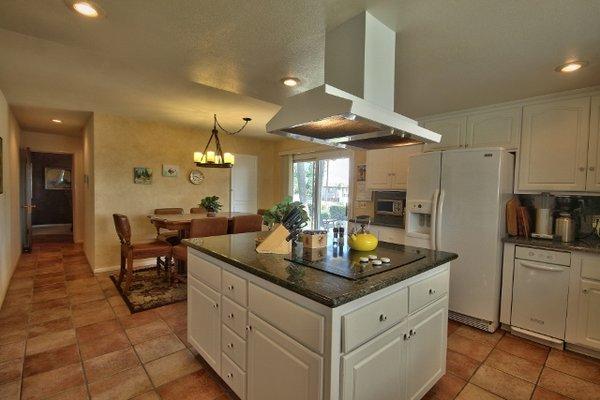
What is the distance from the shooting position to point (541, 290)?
8.18ft

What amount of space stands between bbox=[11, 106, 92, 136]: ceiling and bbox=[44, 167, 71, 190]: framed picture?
3.23m

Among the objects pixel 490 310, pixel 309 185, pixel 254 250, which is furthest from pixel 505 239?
pixel 309 185

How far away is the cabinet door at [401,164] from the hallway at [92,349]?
110 inches

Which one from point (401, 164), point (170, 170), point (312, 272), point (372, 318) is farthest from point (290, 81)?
point (170, 170)

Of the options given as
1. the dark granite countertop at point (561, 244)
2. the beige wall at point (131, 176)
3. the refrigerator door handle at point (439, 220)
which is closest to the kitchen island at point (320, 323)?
the refrigerator door handle at point (439, 220)

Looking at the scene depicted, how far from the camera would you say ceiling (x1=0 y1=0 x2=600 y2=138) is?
4.79ft

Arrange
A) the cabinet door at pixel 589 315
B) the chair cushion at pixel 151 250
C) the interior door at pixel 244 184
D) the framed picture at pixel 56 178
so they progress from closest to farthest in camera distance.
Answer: the cabinet door at pixel 589 315 → the chair cushion at pixel 151 250 → the interior door at pixel 244 184 → the framed picture at pixel 56 178

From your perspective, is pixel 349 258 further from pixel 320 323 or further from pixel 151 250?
pixel 151 250

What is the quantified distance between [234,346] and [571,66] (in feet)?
9.62

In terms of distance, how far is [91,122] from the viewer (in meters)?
4.23

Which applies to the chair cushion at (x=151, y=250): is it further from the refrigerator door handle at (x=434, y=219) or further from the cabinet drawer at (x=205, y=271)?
the refrigerator door handle at (x=434, y=219)

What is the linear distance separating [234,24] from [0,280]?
3551mm

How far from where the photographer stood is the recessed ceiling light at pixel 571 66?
6.43ft

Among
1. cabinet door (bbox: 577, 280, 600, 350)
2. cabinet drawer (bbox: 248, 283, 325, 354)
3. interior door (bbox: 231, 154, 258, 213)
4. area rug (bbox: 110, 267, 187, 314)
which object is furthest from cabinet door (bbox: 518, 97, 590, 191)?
interior door (bbox: 231, 154, 258, 213)
